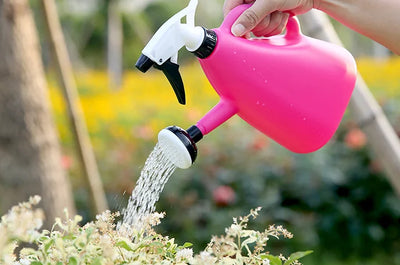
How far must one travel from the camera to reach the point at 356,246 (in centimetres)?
333

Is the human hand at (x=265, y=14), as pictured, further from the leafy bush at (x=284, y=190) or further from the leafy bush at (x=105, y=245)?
the leafy bush at (x=284, y=190)

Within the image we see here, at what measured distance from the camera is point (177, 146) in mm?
946

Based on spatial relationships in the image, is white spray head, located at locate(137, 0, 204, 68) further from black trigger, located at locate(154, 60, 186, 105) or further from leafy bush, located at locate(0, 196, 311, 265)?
leafy bush, located at locate(0, 196, 311, 265)

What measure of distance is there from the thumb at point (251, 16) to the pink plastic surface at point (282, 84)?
2 cm

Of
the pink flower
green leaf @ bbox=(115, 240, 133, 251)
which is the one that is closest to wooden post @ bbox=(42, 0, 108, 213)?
the pink flower

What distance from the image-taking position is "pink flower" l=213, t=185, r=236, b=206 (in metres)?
3.01

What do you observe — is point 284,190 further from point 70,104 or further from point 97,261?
point 97,261

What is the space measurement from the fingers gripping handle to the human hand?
Answer: 1 centimetres

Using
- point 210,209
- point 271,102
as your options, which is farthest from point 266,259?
point 210,209

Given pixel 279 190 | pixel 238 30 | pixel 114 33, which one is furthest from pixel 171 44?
pixel 114 33

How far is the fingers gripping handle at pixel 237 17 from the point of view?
106 centimetres

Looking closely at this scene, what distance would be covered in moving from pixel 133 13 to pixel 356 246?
14476mm

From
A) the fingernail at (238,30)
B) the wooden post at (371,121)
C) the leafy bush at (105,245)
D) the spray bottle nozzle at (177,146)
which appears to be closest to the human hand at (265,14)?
the fingernail at (238,30)

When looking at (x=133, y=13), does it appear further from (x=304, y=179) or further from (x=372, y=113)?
(x=372, y=113)
